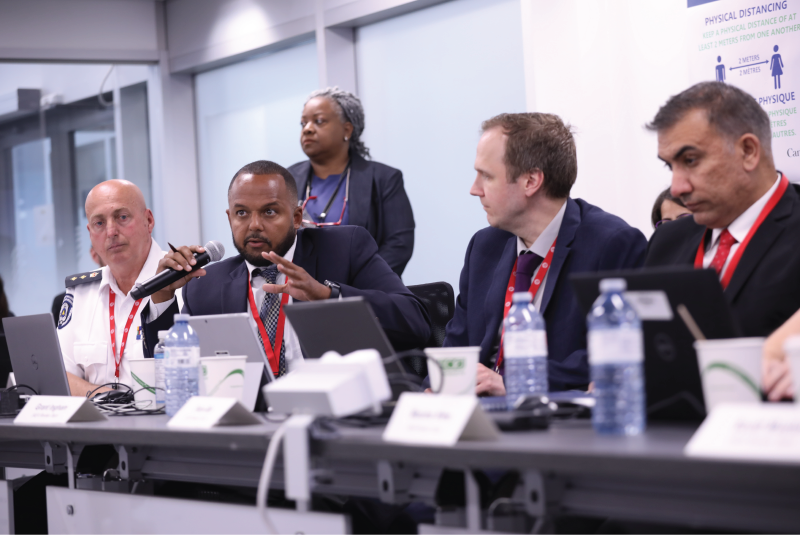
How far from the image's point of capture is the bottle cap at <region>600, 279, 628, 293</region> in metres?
1.33

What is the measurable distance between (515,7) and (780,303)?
3010 mm

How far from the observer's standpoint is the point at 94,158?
239 inches

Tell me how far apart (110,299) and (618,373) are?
2.17 m

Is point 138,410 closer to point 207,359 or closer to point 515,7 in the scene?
point 207,359

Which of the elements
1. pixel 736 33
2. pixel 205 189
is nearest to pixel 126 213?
pixel 736 33

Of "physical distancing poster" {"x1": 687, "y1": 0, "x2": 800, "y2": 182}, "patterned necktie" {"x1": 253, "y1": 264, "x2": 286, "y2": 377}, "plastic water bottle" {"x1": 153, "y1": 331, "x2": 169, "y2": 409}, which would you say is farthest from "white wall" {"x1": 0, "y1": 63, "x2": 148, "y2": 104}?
"plastic water bottle" {"x1": 153, "y1": 331, "x2": 169, "y2": 409}

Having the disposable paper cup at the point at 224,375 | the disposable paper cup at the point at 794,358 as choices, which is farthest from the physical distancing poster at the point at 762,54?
the disposable paper cup at the point at 794,358

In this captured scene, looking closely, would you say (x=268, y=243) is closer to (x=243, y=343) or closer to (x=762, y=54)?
(x=243, y=343)

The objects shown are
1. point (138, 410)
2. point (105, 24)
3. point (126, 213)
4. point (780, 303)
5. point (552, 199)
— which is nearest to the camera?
point (780, 303)

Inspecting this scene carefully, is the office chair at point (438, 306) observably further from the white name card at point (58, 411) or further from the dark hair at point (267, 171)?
the white name card at point (58, 411)

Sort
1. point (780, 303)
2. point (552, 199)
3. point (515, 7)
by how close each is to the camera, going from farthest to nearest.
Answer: point (515, 7)
point (552, 199)
point (780, 303)

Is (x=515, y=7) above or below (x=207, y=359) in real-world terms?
above

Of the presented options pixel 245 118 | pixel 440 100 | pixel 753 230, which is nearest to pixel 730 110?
pixel 753 230

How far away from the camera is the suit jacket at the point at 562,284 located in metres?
2.20
